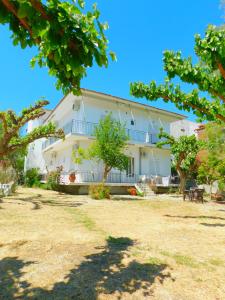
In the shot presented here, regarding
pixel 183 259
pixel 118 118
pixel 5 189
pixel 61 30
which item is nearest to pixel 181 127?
pixel 118 118

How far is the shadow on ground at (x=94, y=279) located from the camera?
11.3 ft

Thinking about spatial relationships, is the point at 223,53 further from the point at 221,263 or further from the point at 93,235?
the point at 93,235

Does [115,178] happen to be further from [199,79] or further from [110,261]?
[110,261]

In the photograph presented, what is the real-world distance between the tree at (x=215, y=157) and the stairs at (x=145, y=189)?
474 cm

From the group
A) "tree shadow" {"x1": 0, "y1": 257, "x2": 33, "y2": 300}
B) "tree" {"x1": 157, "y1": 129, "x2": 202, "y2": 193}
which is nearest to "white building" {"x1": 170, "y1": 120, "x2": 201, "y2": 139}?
"tree" {"x1": 157, "y1": 129, "x2": 202, "y2": 193}

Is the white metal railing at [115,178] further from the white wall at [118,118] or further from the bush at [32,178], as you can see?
the bush at [32,178]

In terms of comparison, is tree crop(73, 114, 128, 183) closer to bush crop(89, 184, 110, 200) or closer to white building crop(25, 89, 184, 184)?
bush crop(89, 184, 110, 200)

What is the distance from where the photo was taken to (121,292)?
3527 millimetres

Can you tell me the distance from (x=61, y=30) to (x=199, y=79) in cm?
683

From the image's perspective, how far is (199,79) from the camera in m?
8.36

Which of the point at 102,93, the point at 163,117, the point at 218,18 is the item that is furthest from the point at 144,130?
the point at 218,18

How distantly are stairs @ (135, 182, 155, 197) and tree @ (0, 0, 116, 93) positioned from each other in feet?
65.6

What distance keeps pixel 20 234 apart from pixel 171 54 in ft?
24.1

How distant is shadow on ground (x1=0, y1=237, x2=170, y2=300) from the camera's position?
11.3 ft
